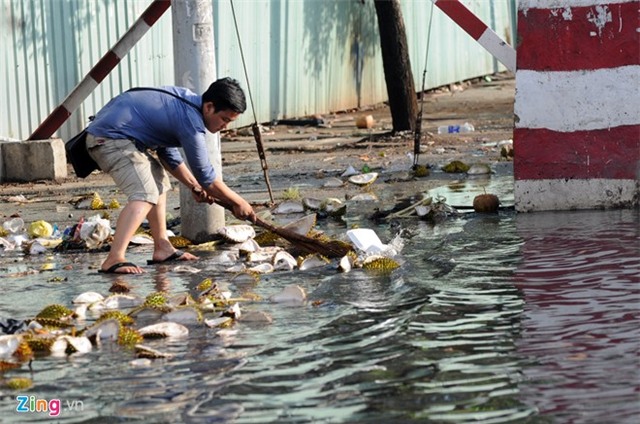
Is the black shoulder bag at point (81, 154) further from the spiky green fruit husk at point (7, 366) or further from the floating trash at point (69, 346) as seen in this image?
the spiky green fruit husk at point (7, 366)

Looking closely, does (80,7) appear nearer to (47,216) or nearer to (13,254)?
(47,216)

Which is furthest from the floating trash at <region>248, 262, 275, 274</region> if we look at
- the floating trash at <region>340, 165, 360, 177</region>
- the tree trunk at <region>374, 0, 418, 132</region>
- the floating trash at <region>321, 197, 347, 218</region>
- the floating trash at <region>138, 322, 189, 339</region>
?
the tree trunk at <region>374, 0, 418, 132</region>

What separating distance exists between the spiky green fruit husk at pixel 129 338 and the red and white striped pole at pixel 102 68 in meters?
4.84

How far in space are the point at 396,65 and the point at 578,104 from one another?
5.79 meters

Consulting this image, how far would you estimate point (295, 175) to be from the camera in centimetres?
1131

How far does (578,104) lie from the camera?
322 inches

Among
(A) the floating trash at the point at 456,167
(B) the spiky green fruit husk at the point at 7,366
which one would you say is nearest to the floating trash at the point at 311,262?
(B) the spiky green fruit husk at the point at 7,366

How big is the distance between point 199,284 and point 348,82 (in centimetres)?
1202

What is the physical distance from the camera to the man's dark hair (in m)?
6.88

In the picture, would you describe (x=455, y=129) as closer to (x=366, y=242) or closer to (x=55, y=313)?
(x=366, y=242)

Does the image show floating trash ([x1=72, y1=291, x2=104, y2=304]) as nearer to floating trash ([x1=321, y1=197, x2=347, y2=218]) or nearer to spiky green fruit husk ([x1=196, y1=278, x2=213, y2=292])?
spiky green fruit husk ([x1=196, y1=278, x2=213, y2=292])

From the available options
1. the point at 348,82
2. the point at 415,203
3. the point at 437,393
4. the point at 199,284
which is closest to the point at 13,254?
the point at 199,284

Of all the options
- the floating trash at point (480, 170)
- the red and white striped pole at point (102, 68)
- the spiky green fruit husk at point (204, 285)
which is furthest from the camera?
the floating trash at point (480, 170)

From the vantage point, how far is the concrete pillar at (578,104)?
810 centimetres
